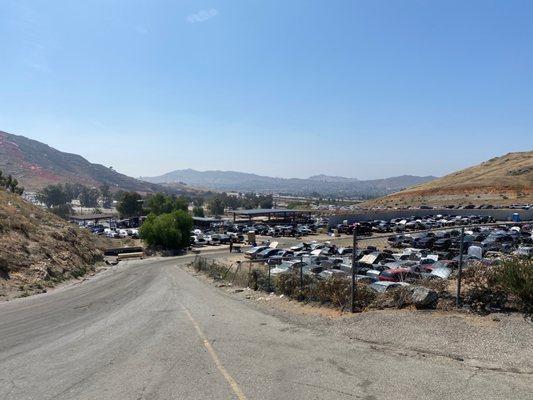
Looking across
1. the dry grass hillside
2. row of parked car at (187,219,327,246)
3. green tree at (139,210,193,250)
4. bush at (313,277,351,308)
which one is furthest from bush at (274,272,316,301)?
row of parked car at (187,219,327,246)

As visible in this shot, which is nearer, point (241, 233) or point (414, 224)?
point (414, 224)

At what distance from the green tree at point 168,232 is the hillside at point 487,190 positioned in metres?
79.1

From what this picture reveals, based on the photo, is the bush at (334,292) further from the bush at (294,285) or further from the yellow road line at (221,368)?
the yellow road line at (221,368)

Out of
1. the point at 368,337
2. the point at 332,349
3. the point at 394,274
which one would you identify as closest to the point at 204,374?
the point at 332,349

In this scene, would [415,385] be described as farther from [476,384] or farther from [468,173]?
[468,173]

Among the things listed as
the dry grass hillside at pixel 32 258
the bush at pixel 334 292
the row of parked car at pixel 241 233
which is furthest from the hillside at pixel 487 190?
the bush at pixel 334 292

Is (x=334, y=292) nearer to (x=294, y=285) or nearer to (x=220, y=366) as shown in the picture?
(x=294, y=285)

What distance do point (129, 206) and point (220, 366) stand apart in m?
148

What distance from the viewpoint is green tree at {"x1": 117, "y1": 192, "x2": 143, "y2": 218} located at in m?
149

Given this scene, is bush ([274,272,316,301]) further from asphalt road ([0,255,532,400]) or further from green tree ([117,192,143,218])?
green tree ([117,192,143,218])

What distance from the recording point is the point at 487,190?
13338cm

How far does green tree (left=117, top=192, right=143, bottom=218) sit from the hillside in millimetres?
80690

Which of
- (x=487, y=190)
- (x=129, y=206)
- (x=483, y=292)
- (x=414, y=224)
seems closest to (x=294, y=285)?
(x=483, y=292)

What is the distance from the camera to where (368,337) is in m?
9.52
